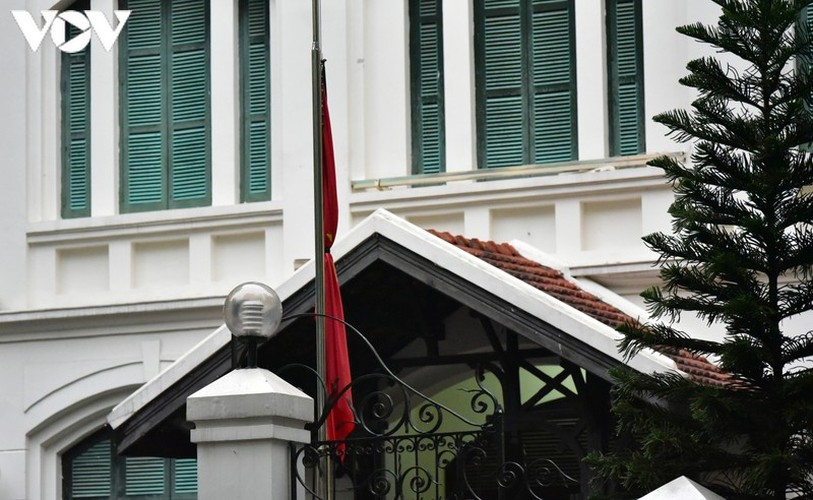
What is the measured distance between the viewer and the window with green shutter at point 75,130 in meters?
16.7

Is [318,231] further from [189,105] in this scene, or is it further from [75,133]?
[75,133]

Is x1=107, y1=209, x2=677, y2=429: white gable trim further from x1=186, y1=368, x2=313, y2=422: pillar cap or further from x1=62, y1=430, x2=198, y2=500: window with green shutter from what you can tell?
x1=62, y1=430, x2=198, y2=500: window with green shutter

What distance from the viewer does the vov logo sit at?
16766 mm

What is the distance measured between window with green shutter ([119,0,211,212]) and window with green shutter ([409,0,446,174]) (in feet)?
6.15

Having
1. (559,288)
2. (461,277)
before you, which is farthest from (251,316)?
(559,288)

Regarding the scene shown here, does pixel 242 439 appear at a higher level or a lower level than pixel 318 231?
lower

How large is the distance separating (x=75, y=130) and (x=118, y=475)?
10.1 feet

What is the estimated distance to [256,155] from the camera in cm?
1630

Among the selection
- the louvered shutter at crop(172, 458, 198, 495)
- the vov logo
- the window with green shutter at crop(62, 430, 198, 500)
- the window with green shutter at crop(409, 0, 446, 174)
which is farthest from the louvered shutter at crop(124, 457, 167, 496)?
the vov logo

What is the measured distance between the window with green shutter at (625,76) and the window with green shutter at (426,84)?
4.80ft

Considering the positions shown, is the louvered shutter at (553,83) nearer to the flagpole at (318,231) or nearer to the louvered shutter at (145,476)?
the flagpole at (318,231)

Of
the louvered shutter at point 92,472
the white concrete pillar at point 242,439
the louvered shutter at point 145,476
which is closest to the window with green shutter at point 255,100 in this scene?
the louvered shutter at point 145,476

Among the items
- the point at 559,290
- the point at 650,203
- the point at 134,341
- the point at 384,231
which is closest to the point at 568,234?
the point at 650,203

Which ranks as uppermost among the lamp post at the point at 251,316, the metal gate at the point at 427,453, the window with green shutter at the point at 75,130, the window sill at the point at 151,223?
the window with green shutter at the point at 75,130
